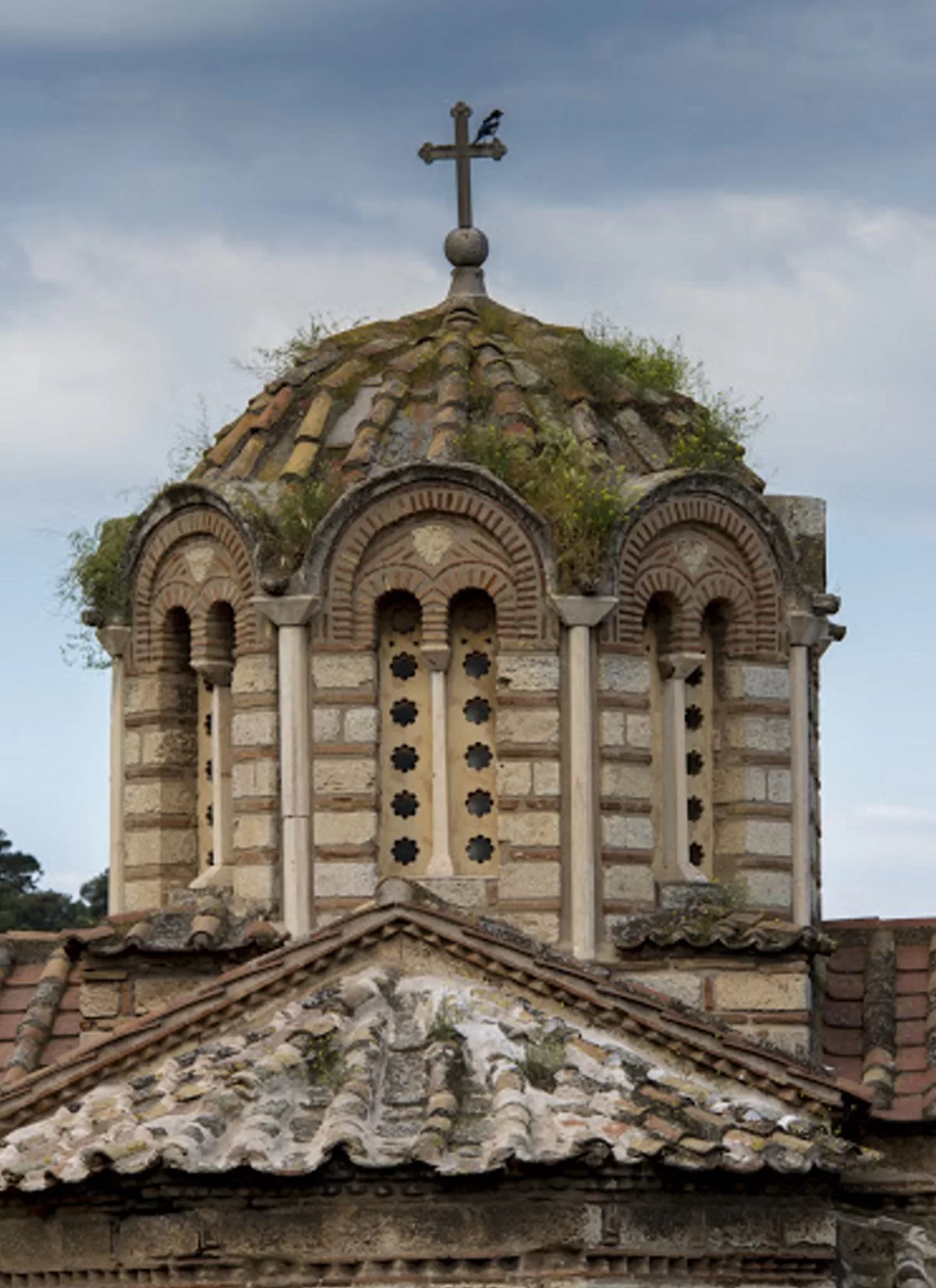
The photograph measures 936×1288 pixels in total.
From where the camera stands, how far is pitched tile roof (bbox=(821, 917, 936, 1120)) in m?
18.2

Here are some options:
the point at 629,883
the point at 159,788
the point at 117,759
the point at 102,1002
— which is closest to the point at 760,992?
the point at 629,883

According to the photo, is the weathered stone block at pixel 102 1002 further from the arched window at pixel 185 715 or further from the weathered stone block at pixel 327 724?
the weathered stone block at pixel 327 724

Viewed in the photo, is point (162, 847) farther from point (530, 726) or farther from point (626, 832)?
point (626, 832)

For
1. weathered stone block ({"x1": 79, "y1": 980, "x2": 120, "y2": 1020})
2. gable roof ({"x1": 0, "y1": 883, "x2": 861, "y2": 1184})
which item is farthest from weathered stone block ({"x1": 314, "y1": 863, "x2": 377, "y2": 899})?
gable roof ({"x1": 0, "y1": 883, "x2": 861, "y2": 1184})

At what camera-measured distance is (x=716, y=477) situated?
19.5m

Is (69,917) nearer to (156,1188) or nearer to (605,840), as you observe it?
(605,840)

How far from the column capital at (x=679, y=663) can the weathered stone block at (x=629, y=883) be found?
1376 millimetres

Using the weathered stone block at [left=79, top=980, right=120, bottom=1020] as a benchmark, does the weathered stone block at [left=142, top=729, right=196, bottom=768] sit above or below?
above

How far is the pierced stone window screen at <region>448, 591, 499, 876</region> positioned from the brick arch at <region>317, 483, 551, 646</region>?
8.5 inches

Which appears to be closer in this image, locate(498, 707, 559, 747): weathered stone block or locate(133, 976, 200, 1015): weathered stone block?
locate(133, 976, 200, 1015): weathered stone block

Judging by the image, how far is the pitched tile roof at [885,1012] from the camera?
1819 centimetres

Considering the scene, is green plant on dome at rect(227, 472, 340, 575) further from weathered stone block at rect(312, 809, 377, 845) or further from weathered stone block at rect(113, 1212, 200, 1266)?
weathered stone block at rect(113, 1212, 200, 1266)

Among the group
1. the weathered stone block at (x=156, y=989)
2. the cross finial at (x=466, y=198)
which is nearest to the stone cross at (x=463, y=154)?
the cross finial at (x=466, y=198)

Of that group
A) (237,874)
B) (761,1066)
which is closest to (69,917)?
(237,874)
